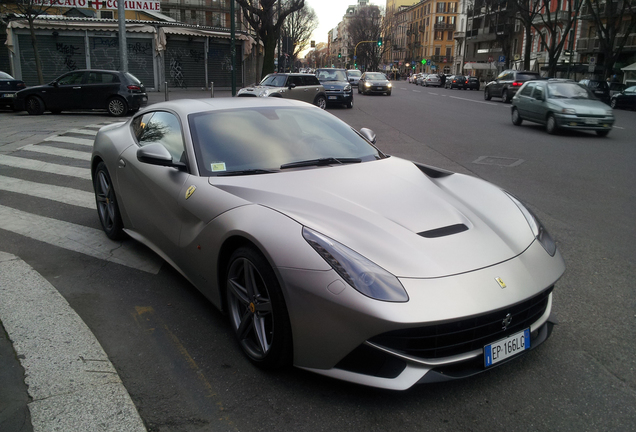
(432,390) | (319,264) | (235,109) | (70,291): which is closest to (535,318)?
(432,390)

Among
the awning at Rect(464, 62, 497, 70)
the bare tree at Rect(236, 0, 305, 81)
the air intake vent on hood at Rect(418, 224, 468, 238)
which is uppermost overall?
the bare tree at Rect(236, 0, 305, 81)

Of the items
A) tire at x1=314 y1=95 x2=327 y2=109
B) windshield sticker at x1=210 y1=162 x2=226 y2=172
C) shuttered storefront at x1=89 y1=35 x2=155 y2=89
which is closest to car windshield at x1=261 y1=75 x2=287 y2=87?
tire at x1=314 y1=95 x2=327 y2=109

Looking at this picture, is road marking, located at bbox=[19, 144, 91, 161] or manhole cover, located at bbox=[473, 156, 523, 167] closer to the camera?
road marking, located at bbox=[19, 144, 91, 161]

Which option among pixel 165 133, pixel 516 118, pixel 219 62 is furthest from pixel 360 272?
pixel 219 62

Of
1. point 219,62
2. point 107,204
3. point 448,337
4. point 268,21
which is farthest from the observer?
point 219,62

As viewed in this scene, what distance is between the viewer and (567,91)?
1513 centimetres

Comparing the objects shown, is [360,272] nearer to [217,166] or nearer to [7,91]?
[217,166]

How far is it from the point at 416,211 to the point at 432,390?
0.98 m

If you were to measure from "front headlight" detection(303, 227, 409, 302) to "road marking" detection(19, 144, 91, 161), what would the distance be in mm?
8101

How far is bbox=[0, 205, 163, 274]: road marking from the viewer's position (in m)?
4.63

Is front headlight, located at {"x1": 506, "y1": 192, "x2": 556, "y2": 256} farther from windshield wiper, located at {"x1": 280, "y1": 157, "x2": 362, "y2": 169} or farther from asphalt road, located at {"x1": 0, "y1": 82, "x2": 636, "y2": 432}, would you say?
windshield wiper, located at {"x1": 280, "y1": 157, "x2": 362, "y2": 169}

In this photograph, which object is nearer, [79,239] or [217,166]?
[217,166]

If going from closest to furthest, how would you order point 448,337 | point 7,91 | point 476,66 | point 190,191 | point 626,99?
point 448,337, point 190,191, point 7,91, point 626,99, point 476,66

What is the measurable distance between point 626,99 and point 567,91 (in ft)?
49.8
